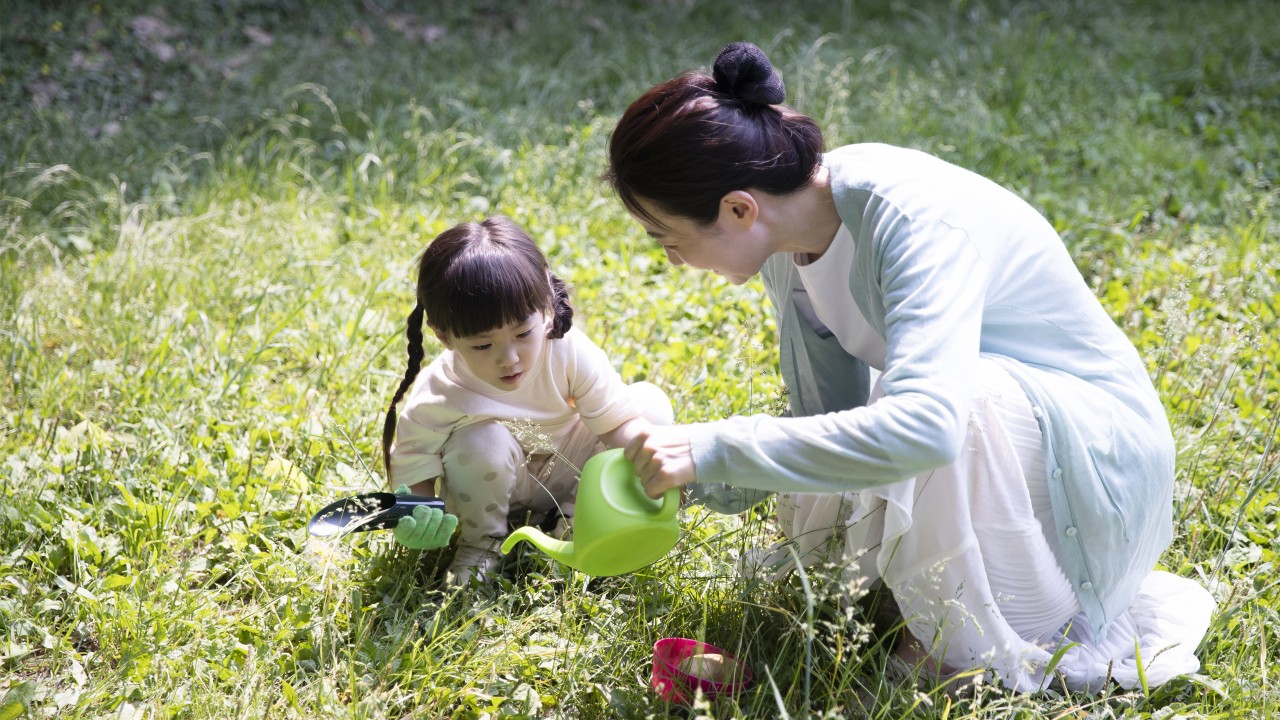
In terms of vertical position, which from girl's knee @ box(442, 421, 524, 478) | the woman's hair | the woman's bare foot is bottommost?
the woman's bare foot

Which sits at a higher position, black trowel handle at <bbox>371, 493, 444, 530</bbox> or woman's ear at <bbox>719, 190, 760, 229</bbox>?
woman's ear at <bbox>719, 190, 760, 229</bbox>

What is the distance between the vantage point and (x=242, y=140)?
12.5 feet

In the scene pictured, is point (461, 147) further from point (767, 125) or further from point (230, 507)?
point (767, 125)

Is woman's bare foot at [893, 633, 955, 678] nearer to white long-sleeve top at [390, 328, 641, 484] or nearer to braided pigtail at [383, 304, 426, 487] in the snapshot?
white long-sleeve top at [390, 328, 641, 484]

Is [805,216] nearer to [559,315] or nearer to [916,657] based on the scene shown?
[559,315]

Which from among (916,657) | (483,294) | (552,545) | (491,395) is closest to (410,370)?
(491,395)

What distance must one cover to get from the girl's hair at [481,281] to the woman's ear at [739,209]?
0.45m

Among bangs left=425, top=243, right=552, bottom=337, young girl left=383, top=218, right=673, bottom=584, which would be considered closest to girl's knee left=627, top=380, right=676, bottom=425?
young girl left=383, top=218, right=673, bottom=584

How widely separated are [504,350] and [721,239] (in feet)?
1.61

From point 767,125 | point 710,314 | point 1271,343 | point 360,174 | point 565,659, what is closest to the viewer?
point 767,125

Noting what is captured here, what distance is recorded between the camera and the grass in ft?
5.83

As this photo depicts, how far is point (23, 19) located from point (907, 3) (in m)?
4.23

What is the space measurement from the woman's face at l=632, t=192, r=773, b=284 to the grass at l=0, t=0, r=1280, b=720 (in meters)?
0.42

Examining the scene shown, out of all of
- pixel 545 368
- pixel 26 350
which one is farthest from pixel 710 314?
pixel 26 350
